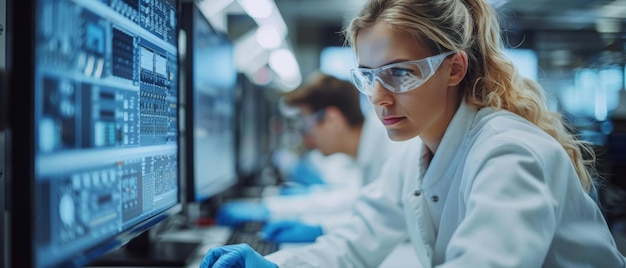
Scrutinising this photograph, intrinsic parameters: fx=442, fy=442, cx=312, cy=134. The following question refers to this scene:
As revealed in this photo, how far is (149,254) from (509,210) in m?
0.89

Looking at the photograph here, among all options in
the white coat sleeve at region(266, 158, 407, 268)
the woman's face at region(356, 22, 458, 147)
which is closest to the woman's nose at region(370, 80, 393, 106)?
the woman's face at region(356, 22, 458, 147)

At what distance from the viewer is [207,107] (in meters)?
1.41

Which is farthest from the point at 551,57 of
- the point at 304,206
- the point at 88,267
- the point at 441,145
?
the point at 88,267

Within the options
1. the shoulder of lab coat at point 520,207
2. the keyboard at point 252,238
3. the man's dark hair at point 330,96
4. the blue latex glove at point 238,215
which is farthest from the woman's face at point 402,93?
the man's dark hair at point 330,96

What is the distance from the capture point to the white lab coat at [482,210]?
0.64m

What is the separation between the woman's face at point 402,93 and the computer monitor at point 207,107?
1.66 ft

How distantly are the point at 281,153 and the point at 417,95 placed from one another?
3135 millimetres

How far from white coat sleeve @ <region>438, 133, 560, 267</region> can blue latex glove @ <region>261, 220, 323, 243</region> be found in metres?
0.76

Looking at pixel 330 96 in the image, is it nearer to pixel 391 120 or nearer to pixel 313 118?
pixel 313 118

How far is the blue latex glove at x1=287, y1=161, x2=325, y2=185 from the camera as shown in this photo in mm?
3189

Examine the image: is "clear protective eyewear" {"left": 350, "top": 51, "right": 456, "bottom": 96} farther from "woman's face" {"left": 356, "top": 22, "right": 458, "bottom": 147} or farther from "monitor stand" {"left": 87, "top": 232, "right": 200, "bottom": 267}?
"monitor stand" {"left": 87, "top": 232, "right": 200, "bottom": 267}

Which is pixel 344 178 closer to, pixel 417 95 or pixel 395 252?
pixel 395 252

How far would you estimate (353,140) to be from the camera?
2.52 meters

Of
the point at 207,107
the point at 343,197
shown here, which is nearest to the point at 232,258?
the point at 207,107
